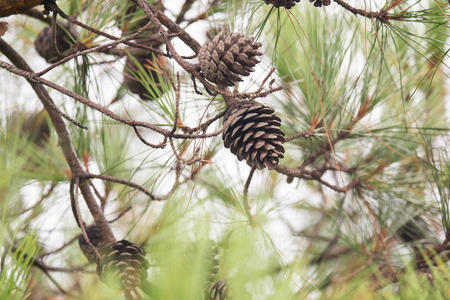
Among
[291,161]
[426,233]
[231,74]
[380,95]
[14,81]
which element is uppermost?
[14,81]

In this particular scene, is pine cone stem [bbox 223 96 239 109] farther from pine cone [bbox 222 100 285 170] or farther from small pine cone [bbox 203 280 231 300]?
small pine cone [bbox 203 280 231 300]

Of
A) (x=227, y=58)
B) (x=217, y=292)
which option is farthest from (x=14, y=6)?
(x=217, y=292)

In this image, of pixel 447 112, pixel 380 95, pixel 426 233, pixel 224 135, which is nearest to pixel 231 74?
pixel 224 135

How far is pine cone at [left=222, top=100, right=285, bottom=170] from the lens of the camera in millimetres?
503

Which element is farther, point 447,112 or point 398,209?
point 447,112

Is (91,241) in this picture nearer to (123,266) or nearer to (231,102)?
(123,266)

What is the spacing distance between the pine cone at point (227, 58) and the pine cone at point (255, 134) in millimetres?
38

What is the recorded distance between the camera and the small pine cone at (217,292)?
0.57m

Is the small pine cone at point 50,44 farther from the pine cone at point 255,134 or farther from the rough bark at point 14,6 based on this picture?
the pine cone at point 255,134

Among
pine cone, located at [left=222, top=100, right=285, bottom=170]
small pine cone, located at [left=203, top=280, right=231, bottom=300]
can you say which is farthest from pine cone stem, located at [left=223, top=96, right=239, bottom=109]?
small pine cone, located at [left=203, top=280, right=231, bottom=300]

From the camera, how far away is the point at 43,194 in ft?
3.37

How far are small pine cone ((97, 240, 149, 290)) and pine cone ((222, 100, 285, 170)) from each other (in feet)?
0.69

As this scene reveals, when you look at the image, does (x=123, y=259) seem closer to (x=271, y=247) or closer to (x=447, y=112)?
(x=271, y=247)

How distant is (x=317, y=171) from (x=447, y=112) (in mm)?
450
